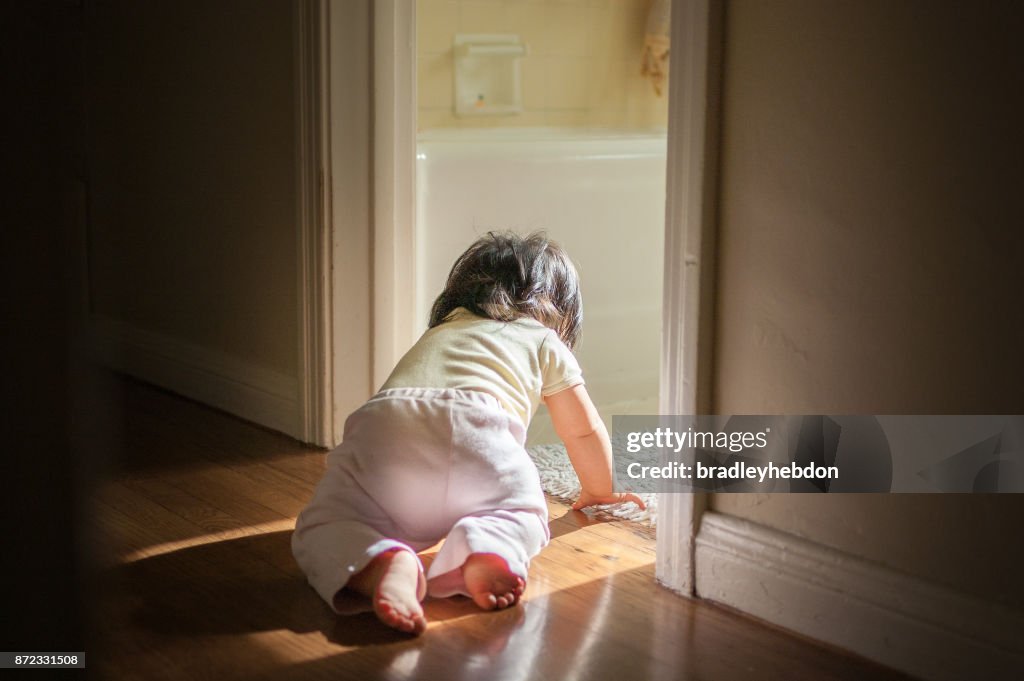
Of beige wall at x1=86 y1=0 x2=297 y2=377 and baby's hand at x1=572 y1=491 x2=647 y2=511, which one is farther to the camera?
beige wall at x1=86 y1=0 x2=297 y2=377

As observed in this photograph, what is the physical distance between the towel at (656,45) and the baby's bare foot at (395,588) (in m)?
2.50

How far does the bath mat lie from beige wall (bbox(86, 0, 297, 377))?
0.55 m

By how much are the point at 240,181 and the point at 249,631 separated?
126 centimetres

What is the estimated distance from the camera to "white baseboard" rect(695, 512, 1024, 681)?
3.72 feet

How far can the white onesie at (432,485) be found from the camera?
1402 mm

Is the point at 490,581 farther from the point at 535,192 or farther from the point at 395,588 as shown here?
the point at 535,192

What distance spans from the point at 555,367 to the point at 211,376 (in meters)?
1.12

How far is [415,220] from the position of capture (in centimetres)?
214

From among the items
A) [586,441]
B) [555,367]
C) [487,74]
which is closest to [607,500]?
[586,441]

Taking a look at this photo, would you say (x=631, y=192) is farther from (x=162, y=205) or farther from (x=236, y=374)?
(x=162, y=205)

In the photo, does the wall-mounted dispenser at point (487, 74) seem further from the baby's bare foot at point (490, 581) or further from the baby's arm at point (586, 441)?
the baby's bare foot at point (490, 581)

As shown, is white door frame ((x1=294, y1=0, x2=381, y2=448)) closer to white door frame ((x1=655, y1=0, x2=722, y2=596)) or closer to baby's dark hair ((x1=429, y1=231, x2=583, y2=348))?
baby's dark hair ((x1=429, y1=231, x2=583, y2=348))

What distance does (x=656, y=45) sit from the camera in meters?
3.57

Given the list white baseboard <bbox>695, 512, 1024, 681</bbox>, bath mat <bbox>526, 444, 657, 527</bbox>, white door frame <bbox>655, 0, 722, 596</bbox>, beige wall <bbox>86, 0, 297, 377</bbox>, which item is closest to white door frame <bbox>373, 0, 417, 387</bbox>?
beige wall <bbox>86, 0, 297, 377</bbox>
